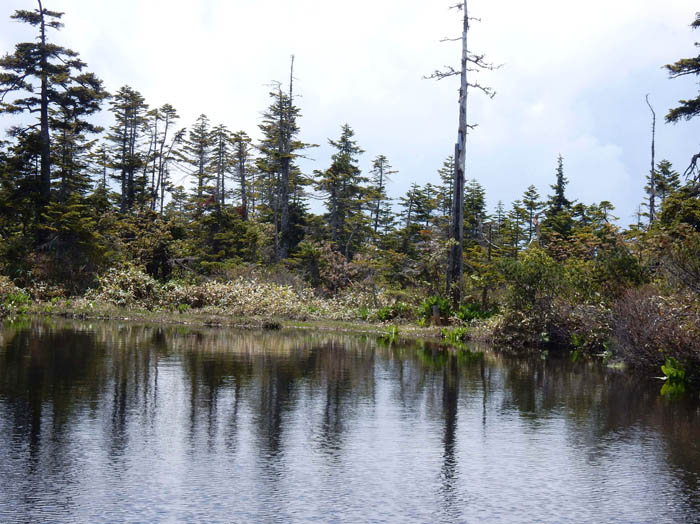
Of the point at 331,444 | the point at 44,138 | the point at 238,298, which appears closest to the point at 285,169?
the point at 44,138

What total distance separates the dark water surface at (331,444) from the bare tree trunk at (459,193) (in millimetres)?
15165

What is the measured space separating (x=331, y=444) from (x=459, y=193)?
25513mm

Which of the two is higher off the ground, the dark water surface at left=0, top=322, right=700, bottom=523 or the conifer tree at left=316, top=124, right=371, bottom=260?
the conifer tree at left=316, top=124, right=371, bottom=260

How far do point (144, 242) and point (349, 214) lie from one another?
22.4 metres

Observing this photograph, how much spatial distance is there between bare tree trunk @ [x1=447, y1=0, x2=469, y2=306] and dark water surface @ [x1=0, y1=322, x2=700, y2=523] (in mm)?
15165

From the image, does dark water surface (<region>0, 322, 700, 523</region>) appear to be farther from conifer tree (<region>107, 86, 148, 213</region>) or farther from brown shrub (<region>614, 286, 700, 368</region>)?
conifer tree (<region>107, 86, 148, 213</region>)

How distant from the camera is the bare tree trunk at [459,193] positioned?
112 feet

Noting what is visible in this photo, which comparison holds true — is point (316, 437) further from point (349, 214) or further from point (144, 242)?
point (349, 214)

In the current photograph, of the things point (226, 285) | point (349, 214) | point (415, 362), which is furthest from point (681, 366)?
point (349, 214)

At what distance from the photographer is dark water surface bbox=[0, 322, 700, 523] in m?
7.39

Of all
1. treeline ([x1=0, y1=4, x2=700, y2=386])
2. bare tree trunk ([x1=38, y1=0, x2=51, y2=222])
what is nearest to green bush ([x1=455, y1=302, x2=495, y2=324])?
treeline ([x1=0, y1=4, x2=700, y2=386])

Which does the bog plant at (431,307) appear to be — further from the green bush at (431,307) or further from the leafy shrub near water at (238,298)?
the leafy shrub near water at (238,298)

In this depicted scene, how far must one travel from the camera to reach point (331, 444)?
1012cm

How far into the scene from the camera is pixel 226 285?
37.1 m
